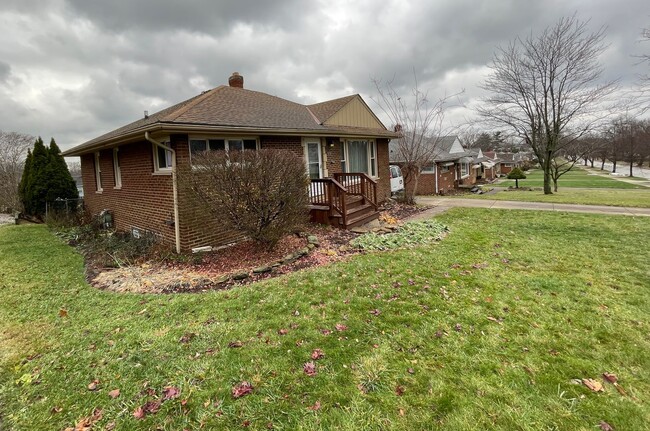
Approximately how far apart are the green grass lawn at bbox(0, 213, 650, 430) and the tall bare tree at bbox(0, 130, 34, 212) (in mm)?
22426

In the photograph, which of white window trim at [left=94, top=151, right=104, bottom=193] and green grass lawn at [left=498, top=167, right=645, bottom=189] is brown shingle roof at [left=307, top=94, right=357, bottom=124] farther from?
green grass lawn at [left=498, top=167, right=645, bottom=189]

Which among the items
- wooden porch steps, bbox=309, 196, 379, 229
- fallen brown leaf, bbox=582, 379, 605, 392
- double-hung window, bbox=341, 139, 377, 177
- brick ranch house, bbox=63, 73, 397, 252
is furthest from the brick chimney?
fallen brown leaf, bbox=582, 379, 605, 392

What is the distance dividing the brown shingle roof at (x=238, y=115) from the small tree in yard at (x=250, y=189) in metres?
1.55

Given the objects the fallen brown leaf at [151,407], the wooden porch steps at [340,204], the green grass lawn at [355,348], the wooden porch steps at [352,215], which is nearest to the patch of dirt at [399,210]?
the wooden porch steps at [352,215]

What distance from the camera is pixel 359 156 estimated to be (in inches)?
512

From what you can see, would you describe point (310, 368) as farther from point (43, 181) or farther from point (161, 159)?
point (43, 181)

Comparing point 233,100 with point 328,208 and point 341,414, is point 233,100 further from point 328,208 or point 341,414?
point 341,414

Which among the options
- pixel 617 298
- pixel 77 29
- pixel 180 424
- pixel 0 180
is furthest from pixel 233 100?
pixel 0 180

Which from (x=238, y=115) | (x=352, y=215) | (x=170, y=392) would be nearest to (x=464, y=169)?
(x=352, y=215)

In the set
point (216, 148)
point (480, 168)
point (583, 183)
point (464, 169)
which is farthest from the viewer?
point (480, 168)

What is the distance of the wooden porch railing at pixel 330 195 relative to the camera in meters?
8.61

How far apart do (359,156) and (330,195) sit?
4725 mm

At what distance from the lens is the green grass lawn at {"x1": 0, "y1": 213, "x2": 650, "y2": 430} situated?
8.17 ft

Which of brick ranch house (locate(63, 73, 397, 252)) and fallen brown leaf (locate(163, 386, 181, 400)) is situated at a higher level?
brick ranch house (locate(63, 73, 397, 252))
